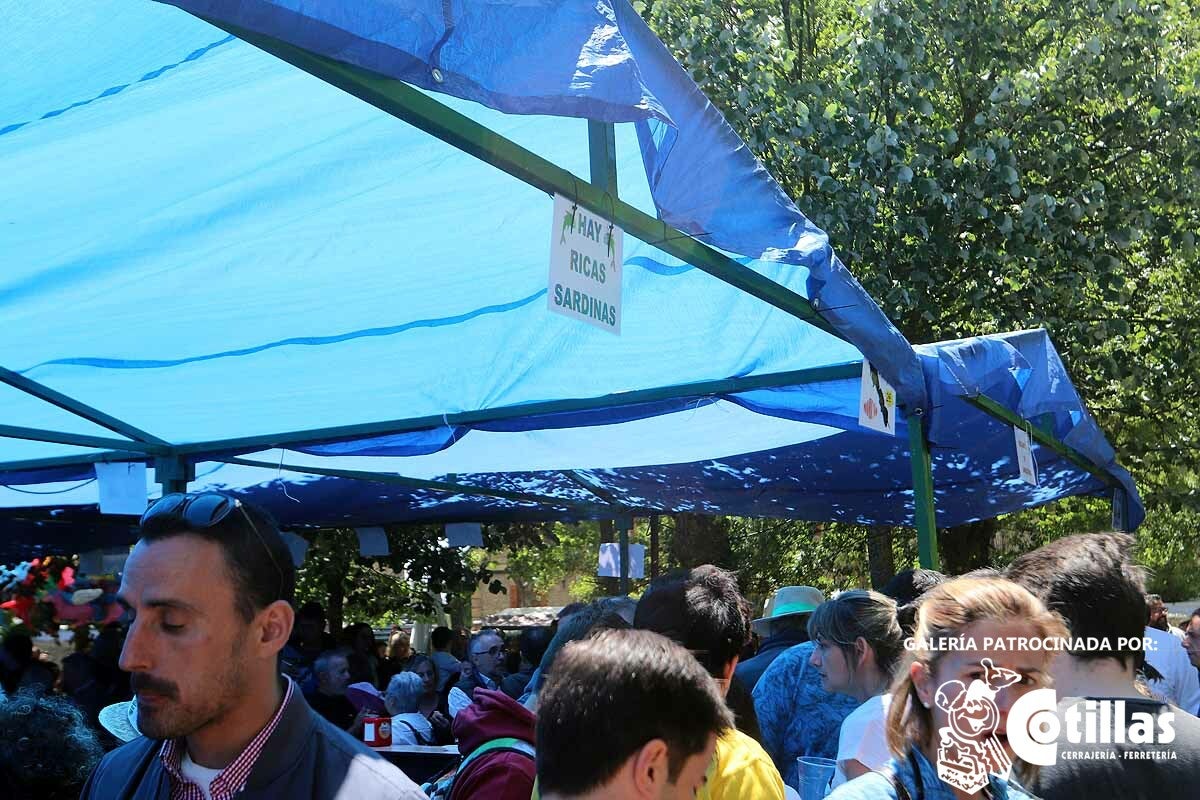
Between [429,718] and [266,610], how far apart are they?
5721 millimetres

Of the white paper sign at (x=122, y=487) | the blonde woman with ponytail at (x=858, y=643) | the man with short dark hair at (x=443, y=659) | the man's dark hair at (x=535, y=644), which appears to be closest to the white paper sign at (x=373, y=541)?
the man with short dark hair at (x=443, y=659)

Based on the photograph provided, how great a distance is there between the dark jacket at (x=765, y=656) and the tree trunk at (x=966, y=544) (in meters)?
8.64

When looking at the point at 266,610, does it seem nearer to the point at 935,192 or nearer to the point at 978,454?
A: the point at 978,454

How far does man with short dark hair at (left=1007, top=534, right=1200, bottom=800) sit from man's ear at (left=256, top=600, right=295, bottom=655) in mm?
1599

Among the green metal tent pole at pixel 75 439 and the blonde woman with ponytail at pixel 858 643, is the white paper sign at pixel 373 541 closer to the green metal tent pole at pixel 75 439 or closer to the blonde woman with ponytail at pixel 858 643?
the green metal tent pole at pixel 75 439

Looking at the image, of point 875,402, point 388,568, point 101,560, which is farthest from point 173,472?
point 388,568

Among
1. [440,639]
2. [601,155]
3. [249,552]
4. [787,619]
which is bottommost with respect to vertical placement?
[440,639]

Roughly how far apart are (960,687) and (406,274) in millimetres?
3030

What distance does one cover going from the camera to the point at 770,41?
38.4ft

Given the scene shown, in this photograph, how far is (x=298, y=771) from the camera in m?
1.96

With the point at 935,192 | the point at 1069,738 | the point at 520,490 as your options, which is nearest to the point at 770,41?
the point at 935,192

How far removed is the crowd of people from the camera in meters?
1.89

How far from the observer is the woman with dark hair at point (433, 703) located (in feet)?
24.0

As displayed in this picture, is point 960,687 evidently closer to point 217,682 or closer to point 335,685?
point 217,682
